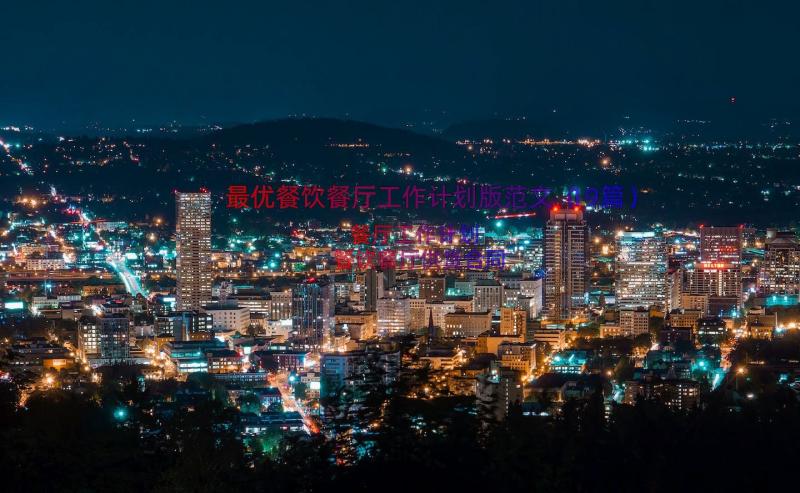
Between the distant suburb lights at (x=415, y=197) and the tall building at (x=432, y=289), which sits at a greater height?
the distant suburb lights at (x=415, y=197)

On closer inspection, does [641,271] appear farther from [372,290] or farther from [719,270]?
[372,290]

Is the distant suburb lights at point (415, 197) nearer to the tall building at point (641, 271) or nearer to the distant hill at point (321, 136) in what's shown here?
the distant hill at point (321, 136)

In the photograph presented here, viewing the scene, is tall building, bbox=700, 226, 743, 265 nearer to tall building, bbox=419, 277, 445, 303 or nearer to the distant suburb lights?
the distant suburb lights

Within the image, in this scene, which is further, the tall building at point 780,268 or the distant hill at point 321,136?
the distant hill at point 321,136

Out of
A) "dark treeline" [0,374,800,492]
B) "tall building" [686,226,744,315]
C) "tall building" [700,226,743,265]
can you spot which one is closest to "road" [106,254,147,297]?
"tall building" [686,226,744,315]

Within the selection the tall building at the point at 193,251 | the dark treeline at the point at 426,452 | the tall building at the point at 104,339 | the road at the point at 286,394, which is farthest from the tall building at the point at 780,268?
the dark treeline at the point at 426,452

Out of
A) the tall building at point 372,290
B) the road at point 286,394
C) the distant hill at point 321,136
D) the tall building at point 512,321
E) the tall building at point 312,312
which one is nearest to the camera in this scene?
the road at point 286,394
